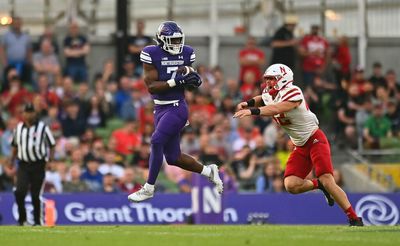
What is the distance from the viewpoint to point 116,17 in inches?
1053

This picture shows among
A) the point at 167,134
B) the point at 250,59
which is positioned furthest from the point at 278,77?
the point at 250,59

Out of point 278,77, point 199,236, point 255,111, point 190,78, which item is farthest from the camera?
point 190,78

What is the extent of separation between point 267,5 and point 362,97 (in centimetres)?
325

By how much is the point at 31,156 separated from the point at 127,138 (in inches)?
204

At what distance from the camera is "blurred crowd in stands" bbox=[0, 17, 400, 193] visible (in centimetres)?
2294

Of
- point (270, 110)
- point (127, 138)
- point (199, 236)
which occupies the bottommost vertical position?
point (127, 138)

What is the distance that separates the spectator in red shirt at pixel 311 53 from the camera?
2626cm

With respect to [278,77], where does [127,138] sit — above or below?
below

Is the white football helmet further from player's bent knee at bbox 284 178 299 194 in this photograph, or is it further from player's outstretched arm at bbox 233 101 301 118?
player's bent knee at bbox 284 178 299 194

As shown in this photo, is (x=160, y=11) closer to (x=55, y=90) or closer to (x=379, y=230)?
(x=55, y=90)

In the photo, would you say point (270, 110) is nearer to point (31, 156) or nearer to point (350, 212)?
point (350, 212)

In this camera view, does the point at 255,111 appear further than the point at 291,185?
No

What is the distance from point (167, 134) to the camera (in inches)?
608

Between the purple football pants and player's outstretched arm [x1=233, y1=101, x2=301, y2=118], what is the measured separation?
1158mm
